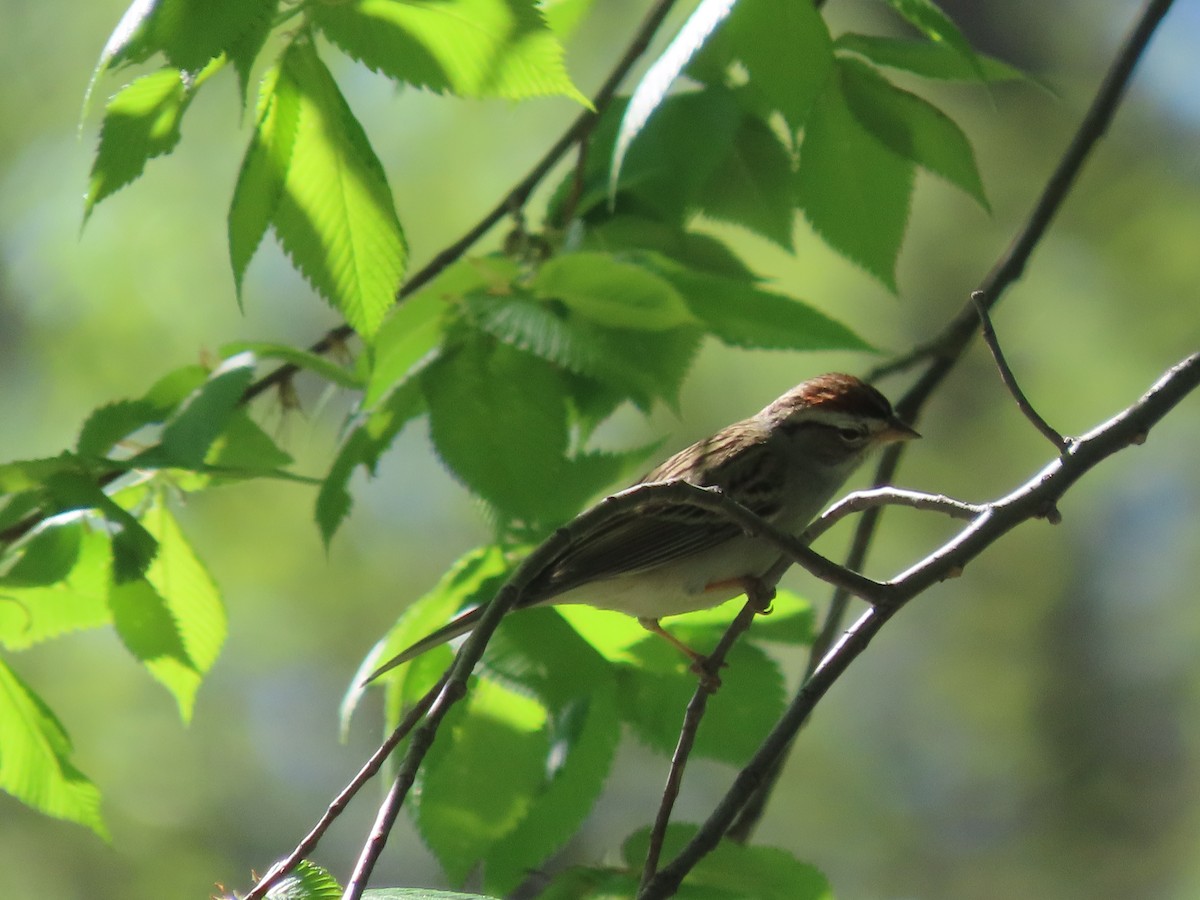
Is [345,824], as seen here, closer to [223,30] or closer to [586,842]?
[586,842]

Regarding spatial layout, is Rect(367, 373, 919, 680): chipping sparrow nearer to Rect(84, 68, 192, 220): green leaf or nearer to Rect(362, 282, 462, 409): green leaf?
Rect(362, 282, 462, 409): green leaf

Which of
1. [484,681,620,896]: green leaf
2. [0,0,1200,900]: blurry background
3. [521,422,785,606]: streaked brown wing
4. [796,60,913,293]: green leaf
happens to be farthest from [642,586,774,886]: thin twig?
[0,0,1200,900]: blurry background

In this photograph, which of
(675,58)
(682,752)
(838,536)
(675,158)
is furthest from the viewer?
(838,536)

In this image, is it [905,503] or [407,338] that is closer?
[905,503]

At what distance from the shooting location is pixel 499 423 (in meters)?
2.44

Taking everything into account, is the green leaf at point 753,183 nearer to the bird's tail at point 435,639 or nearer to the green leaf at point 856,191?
the green leaf at point 856,191

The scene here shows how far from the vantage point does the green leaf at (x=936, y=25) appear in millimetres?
2146

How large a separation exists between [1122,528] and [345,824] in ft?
21.8

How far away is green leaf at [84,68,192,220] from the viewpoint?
1.95 meters

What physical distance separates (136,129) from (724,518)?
1624mm

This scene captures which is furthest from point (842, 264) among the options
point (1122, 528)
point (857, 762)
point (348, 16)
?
point (348, 16)

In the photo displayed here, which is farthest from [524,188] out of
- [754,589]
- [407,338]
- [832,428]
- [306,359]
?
[754,589]

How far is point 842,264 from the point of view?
8102 mm

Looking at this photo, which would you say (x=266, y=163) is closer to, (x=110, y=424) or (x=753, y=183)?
(x=110, y=424)
